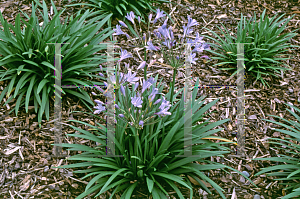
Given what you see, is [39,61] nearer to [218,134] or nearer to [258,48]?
[218,134]

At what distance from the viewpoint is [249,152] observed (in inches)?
115

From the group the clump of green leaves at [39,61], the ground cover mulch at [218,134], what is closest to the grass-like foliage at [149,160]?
the ground cover mulch at [218,134]

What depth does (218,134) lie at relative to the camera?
3.05 meters

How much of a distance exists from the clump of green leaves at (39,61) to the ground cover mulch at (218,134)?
0.18 meters

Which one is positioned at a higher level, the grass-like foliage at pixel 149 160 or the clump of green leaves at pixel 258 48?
the clump of green leaves at pixel 258 48

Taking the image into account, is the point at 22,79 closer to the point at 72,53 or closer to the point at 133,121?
the point at 72,53

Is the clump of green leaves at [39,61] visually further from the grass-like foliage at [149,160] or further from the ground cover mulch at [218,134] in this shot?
the grass-like foliage at [149,160]

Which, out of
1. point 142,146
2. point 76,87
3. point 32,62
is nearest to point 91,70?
point 76,87

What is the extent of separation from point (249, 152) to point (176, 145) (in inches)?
38.9

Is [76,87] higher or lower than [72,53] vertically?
lower

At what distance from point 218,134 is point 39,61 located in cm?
207

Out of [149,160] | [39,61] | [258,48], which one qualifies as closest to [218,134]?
[149,160]

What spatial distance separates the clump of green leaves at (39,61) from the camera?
111 inches

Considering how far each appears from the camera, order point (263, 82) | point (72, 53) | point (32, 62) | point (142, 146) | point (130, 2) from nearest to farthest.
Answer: point (142, 146) → point (32, 62) → point (72, 53) → point (263, 82) → point (130, 2)
